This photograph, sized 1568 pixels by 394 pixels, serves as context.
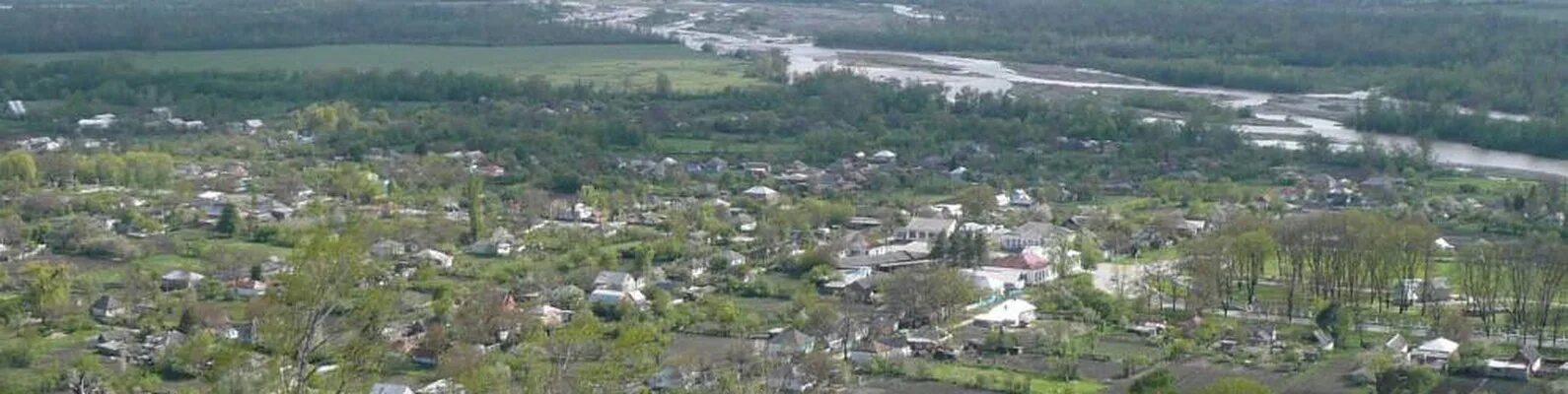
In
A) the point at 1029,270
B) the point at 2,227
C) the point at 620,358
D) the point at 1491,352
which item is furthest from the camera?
the point at 2,227

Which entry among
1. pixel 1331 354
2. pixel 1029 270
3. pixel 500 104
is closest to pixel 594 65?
pixel 500 104

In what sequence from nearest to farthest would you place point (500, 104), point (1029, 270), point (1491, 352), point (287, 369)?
point (287, 369), point (1491, 352), point (1029, 270), point (500, 104)

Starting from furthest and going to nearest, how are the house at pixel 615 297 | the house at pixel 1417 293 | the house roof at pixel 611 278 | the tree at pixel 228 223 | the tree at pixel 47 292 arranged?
1. the tree at pixel 228 223
2. the house roof at pixel 611 278
3. the house at pixel 1417 293
4. the house at pixel 615 297
5. the tree at pixel 47 292

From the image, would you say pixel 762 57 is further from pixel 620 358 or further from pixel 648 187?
pixel 620 358

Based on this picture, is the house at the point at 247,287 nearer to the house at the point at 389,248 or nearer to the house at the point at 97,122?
the house at the point at 389,248

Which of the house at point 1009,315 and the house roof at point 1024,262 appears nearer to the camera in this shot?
the house at point 1009,315

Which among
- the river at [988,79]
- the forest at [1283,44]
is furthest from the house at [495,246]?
the forest at [1283,44]

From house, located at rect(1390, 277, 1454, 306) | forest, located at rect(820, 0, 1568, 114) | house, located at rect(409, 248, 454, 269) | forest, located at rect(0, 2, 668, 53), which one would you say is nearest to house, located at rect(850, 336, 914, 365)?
house, located at rect(1390, 277, 1454, 306)

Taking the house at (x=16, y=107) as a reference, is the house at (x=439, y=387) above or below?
above
